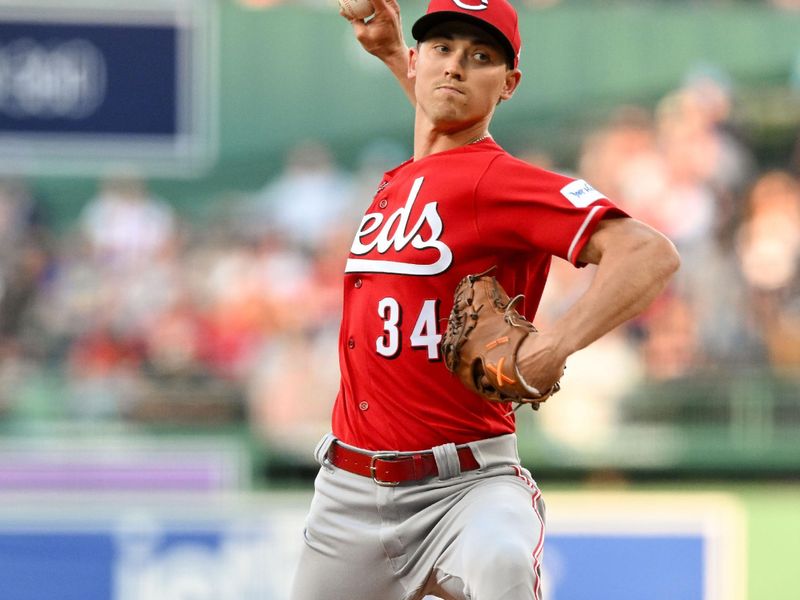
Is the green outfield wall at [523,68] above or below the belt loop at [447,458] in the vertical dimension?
above

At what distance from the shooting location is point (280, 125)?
394 inches

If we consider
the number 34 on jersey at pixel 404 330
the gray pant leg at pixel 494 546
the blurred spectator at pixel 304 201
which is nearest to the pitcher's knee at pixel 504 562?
the gray pant leg at pixel 494 546

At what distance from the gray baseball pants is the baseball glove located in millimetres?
244

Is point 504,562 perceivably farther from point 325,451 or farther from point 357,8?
point 357,8

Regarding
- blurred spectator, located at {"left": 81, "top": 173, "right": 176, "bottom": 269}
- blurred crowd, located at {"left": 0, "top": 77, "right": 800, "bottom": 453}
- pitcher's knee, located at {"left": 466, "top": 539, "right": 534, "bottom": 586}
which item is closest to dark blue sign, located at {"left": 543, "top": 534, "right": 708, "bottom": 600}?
blurred crowd, located at {"left": 0, "top": 77, "right": 800, "bottom": 453}

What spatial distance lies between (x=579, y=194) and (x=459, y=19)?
55 cm

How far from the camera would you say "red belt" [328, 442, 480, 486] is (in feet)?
10.8

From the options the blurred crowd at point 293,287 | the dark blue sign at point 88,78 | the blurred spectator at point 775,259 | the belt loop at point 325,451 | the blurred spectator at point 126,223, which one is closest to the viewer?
the belt loop at point 325,451

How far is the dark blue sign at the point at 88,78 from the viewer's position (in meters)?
9.79

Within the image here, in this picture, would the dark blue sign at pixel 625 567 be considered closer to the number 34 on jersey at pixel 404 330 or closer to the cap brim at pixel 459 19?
the number 34 on jersey at pixel 404 330

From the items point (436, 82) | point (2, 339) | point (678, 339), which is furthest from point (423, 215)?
point (2, 339)

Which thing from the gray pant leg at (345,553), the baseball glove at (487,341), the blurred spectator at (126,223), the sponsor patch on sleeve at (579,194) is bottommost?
the gray pant leg at (345,553)

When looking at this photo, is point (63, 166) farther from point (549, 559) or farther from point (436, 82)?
point (436, 82)

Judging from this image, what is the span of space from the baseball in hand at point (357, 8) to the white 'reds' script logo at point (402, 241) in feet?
2.74
